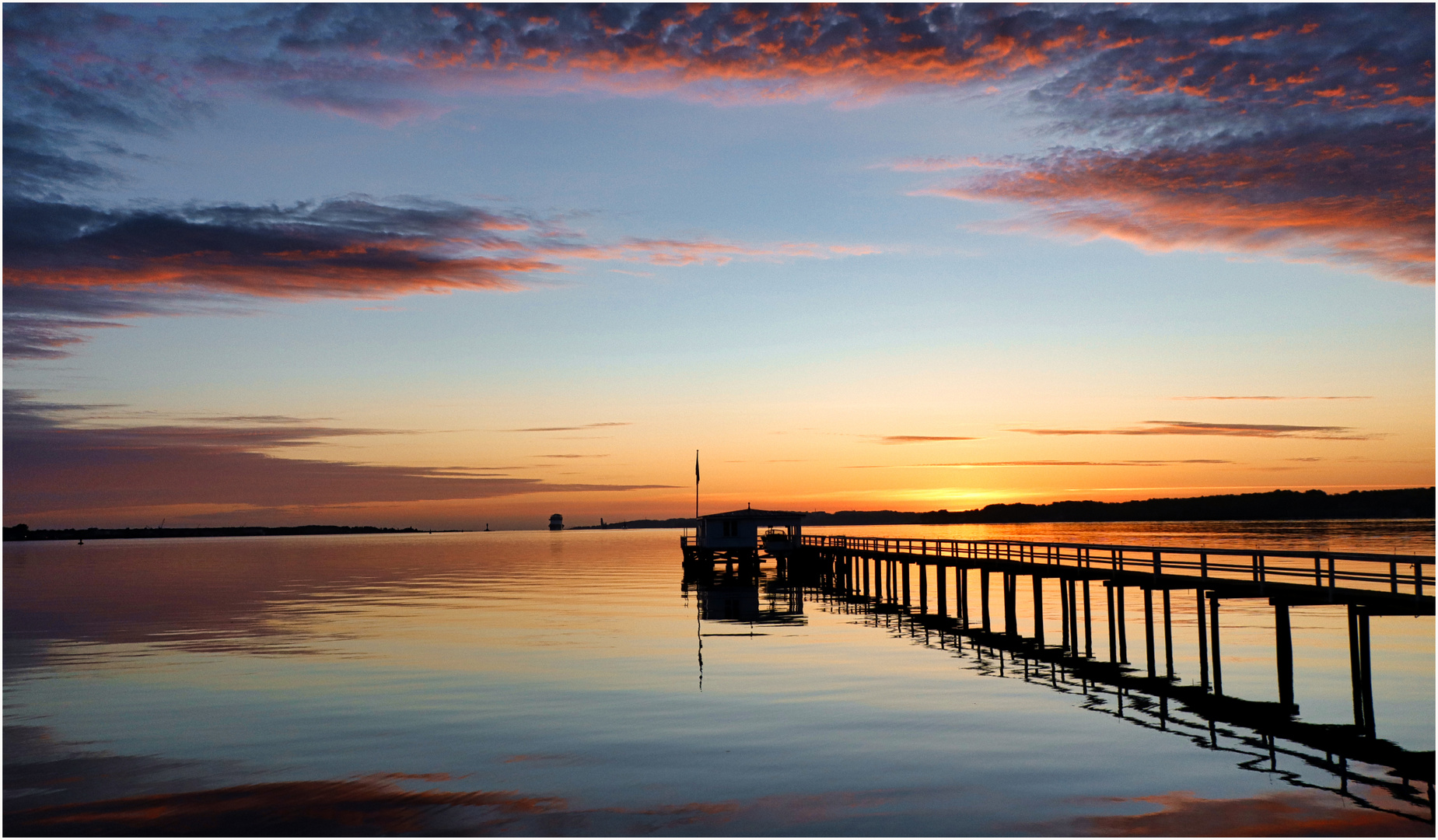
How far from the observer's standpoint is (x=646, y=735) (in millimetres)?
21703

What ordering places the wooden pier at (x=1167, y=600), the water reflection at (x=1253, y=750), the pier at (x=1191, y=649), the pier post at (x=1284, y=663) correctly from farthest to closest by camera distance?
1. the pier post at (x=1284, y=663)
2. the wooden pier at (x=1167, y=600)
3. the pier at (x=1191, y=649)
4. the water reflection at (x=1253, y=750)

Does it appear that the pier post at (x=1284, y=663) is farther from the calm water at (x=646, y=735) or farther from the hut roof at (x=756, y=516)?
the hut roof at (x=756, y=516)

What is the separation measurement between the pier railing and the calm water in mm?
3018

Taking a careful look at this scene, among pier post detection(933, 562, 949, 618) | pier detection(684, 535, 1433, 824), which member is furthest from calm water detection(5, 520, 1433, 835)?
pier post detection(933, 562, 949, 618)

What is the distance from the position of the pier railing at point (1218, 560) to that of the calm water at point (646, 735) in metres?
3.02

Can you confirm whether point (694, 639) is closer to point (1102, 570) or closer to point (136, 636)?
point (1102, 570)

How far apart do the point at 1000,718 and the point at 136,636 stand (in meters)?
34.2

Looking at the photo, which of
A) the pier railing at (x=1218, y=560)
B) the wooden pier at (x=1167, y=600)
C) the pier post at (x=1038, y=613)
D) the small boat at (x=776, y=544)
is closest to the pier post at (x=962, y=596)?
the wooden pier at (x=1167, y=600)

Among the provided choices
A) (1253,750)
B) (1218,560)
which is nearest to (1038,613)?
(1253,750)

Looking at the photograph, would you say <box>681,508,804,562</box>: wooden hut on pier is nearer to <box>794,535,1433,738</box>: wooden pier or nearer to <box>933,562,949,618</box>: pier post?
<box>794,535,1433,738</box>: wooden pier

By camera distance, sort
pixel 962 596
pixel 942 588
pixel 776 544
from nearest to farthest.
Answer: pixel 962 596, pixel 942 588, pixel 776 544

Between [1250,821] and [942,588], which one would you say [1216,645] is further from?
[942,588]

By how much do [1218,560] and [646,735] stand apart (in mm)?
90521

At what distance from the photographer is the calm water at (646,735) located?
52.8 ft
